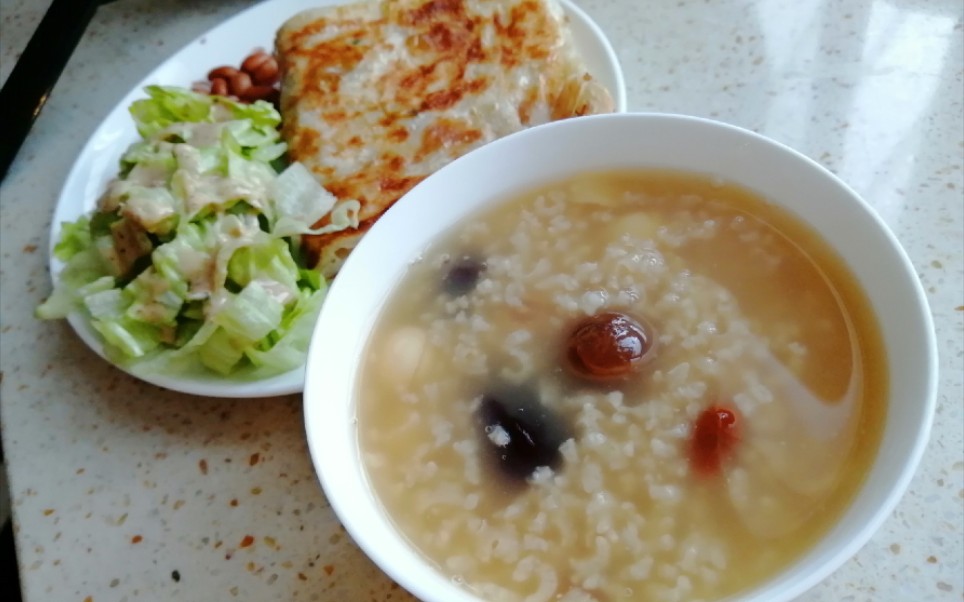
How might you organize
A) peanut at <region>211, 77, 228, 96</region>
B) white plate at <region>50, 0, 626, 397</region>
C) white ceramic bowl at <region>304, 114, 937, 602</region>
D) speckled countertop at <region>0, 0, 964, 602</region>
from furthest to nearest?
peanut at <region>211, 77, 228, 96</region> → white plate at <region>50, 0, 626, 397</region> → speckled countertop at <region>0, 0, 964, 602</region> → white ceramic bowl at <region>304, 114, 937, 602</region>

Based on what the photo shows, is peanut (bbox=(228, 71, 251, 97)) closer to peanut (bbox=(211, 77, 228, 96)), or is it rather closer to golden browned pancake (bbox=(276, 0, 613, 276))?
peanut (bbox=(211, 77, 228, 96))

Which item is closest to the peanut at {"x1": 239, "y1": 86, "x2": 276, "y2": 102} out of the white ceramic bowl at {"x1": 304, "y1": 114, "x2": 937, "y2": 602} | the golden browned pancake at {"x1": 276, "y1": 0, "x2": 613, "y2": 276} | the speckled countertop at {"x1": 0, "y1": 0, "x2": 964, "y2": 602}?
the golden browned pancake at {"x1": 276, "y1": 0, "x2": 613, "y2": 276}

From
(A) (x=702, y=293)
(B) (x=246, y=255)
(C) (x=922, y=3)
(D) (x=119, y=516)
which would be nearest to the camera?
(A) (x=702, y=293)

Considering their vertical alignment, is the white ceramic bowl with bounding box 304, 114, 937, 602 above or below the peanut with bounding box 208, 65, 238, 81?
above

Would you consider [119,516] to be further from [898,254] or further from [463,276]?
[898,254]

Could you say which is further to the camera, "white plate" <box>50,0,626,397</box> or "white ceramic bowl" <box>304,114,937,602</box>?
"white plate" <box>50,0,626,397</box>

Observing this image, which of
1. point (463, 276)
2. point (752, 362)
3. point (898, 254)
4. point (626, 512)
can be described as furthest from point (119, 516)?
point (898, 254)

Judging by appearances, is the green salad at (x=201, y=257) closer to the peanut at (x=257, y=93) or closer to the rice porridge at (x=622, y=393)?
the peanut at (x=257, y=93)

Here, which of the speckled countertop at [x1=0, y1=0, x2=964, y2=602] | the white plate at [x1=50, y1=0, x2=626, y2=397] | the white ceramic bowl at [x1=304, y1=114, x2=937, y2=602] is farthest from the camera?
the white plate at [x1=50, y1=0, x2=626, y2=397]
